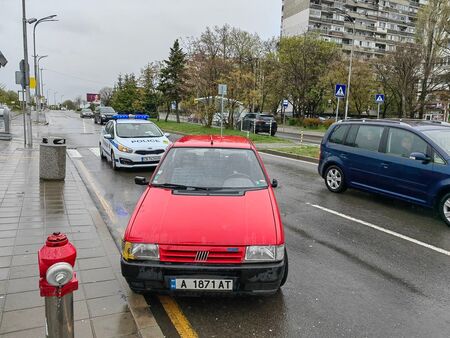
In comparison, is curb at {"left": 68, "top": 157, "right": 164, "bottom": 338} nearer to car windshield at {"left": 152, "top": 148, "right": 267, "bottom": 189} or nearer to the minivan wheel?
car windshield at {"left": 152, "top": 148, "right": 267, "bottom": 189}

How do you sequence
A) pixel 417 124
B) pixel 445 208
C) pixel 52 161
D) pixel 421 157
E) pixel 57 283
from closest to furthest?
pixel 57 283
pixel 445 208
pixel 421 157
pixel 417 124
pixel 52 161

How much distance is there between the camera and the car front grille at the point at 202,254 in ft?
10.9

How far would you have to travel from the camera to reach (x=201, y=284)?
3.29m

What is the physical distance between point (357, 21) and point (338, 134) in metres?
92.8

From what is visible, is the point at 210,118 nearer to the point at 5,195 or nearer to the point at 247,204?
the point at 5,195

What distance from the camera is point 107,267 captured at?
4391 millimetres

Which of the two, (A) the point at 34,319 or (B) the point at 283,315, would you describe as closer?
(A) the point at 34,319

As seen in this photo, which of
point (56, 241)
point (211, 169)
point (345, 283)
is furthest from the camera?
point (211, 169)

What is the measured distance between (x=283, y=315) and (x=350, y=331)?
0.61m

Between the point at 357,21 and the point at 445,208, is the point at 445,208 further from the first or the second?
the point at 357,21

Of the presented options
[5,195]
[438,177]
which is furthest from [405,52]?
[5,195]

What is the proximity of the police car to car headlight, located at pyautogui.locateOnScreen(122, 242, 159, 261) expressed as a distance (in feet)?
27.0

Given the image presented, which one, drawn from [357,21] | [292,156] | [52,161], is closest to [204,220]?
[52,161]

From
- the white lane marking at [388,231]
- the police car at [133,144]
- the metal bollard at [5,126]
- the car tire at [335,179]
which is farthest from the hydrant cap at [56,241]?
the metal bollard at [5,126]
